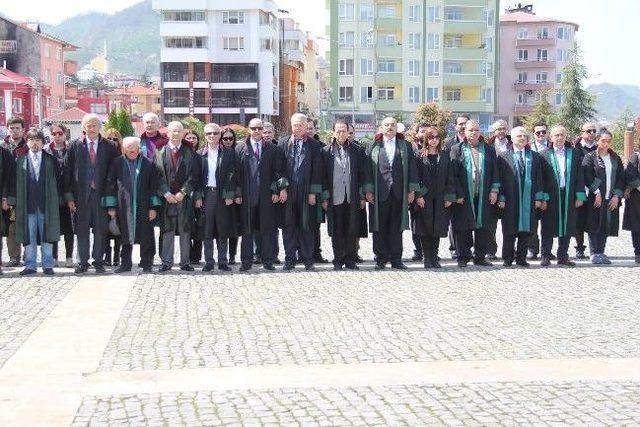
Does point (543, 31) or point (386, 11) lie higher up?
point (386, 11)

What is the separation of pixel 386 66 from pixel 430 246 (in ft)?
229

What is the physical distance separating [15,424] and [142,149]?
8.26m

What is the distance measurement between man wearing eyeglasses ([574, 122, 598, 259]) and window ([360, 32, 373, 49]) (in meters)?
67.3

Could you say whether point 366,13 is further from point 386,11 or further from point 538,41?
point 538,41

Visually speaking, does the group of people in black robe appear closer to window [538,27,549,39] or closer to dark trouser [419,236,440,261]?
dark trouser [419,236,440,261]

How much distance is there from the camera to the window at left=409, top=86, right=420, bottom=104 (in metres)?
82.1

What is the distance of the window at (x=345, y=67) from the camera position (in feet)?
269

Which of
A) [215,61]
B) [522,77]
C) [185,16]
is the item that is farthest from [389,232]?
[522,77]

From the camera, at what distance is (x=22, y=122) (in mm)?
13961

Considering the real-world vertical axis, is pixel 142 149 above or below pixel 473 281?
above

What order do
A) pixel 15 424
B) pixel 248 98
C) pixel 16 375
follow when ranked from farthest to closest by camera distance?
1. pixel 248 98
2. pixel 16 375
3. pixel 15 424

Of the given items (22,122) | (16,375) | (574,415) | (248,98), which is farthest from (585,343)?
(248,98)

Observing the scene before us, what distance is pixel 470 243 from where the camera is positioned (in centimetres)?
1443

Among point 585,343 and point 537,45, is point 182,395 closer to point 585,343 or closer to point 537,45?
point 585,343
